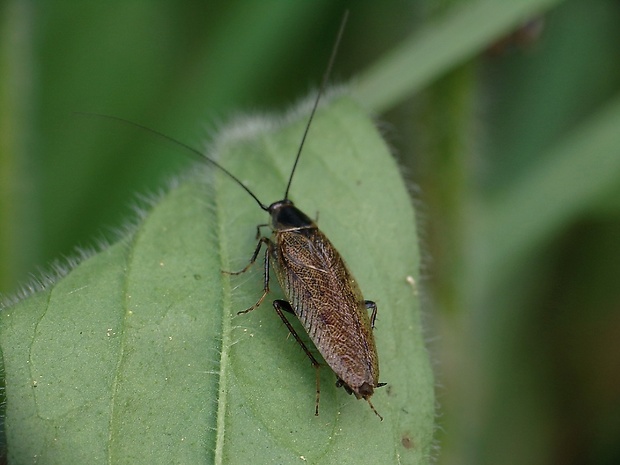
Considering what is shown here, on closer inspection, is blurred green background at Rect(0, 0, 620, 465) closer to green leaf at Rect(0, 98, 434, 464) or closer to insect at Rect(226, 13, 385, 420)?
green leaf at Rect(0, 98, 434, 464)

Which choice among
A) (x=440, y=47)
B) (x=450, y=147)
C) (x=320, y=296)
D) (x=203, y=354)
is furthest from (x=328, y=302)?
(x=440, y=47)

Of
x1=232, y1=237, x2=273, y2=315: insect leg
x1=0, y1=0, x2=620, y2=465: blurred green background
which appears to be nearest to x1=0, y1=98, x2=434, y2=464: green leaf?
x1=232, y1=237, x2=273, y2=315: insect leg

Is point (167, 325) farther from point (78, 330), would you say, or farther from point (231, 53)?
point (231, 53)

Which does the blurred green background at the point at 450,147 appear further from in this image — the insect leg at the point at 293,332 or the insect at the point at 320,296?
the insect leg at the point at 293,332

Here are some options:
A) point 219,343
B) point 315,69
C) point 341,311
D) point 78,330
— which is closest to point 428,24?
point 315,69

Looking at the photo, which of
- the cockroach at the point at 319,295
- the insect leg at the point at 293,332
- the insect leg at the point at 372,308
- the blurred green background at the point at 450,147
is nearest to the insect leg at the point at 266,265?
Result: the cockroach at the point at 319,295
